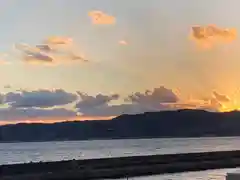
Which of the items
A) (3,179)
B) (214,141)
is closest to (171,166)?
(3,179)

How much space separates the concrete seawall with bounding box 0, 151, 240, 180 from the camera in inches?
967

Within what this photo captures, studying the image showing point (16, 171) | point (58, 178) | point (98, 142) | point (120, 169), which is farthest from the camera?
point (98, 142)

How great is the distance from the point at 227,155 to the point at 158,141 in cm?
5319

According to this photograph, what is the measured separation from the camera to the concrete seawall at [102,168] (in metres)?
24.6

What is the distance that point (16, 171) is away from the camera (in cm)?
2577

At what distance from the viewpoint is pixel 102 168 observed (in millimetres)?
28469

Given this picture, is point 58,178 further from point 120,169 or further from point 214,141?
point 214,141

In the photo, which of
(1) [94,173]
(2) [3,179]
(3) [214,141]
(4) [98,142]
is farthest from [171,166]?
(4) [98,142]

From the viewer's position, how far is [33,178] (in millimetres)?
22484

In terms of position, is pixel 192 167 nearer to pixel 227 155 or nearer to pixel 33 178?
pixel 227 155

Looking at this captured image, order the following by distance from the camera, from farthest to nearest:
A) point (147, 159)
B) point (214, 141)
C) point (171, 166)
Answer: point (214, 141) < point (147, 159) < point (171, 166)

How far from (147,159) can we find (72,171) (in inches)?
380

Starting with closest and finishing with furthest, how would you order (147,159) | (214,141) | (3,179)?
(3,179)
(147,159)
(214,141)

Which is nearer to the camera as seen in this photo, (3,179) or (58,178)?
(3,179)
